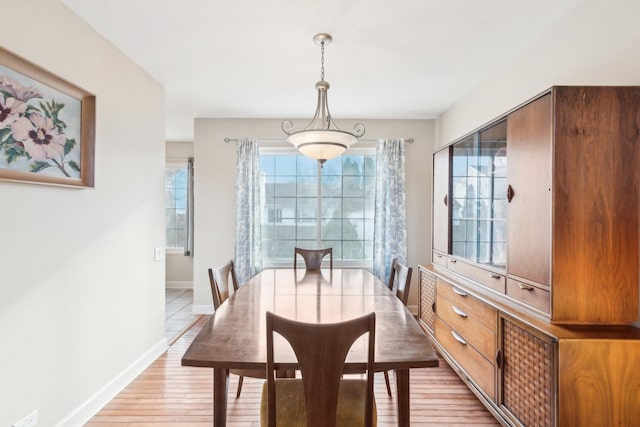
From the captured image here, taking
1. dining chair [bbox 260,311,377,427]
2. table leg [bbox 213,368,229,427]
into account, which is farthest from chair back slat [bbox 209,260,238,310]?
dining chair [bbox 260,311,377,427]

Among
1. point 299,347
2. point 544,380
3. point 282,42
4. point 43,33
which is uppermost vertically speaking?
point 282,42

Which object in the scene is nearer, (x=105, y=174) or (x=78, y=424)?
(x=78, y=424)

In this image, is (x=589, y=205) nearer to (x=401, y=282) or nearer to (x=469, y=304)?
(x=469, y=304)

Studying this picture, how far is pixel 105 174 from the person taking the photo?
239cm

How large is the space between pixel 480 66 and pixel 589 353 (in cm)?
226

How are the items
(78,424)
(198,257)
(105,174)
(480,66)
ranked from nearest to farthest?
1. (78,424)
2. (105,174)
3. (480,66)
4. (198,257)

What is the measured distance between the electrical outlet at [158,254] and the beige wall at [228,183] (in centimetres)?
107

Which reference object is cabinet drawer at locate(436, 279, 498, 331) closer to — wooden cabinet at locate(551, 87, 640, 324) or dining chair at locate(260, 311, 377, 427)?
wooden cabinet at locate(551, 87, 640, 324)

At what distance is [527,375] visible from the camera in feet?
5.68

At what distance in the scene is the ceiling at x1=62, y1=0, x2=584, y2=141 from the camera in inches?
79.0

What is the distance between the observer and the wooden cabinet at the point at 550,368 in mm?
1487

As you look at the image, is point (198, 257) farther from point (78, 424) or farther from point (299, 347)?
point (299, 347)

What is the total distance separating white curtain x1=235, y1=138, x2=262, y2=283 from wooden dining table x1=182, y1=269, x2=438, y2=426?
57.6 inches

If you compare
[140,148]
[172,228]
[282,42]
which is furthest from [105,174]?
[172,228]
